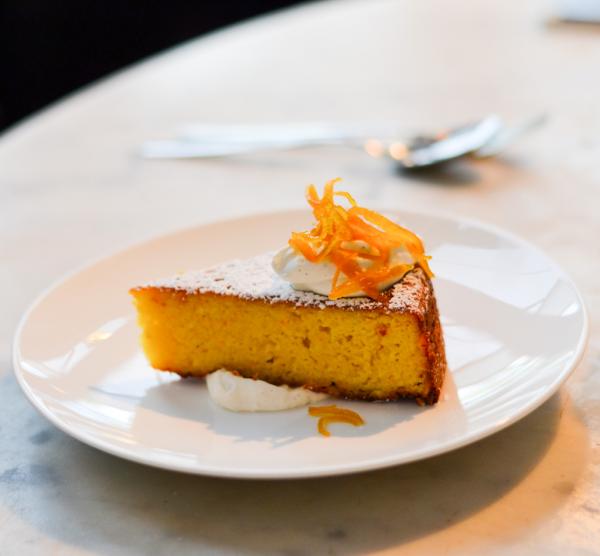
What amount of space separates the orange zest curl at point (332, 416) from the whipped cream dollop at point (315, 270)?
0.18 m

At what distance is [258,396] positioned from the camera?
143 centimetres

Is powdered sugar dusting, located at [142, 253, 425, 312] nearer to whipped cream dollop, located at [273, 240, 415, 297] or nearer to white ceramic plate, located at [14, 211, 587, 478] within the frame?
whipped cream dollop, located at [273, 240, 415, 297]

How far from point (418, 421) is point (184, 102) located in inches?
76.4

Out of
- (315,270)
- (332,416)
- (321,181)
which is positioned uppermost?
(315,270)

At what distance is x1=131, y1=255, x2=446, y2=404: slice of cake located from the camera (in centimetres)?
141

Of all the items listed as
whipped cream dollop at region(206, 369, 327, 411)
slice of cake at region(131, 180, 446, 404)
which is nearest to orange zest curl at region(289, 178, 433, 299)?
slice of cake at region(131, 180, 446, 404)

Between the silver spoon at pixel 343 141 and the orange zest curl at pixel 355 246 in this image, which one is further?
the silver spoon at pixel 343 141

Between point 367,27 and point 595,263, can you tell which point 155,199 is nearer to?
point 595,263

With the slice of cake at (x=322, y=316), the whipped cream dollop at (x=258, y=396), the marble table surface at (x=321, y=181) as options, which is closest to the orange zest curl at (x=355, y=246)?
the slice of cake at (x=322, y=316)

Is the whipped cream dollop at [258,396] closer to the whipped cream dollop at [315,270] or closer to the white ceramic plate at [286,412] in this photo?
the white ceramic plate at [286,412]

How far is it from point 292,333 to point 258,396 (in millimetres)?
124

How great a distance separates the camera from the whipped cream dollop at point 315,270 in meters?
1.44

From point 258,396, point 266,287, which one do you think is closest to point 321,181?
point 266,287

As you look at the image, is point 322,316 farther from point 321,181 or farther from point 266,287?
point 321,181
